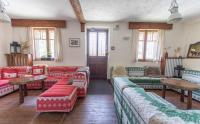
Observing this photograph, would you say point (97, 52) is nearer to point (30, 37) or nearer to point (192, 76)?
point (30, 37)

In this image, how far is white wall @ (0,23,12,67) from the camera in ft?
16.4

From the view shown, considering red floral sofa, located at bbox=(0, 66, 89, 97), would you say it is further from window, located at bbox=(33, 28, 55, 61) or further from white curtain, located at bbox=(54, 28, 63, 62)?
window, located at bbox=(33, 28, 55, 61)

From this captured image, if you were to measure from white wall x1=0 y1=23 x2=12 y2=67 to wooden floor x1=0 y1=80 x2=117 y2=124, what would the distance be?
202 centimetres

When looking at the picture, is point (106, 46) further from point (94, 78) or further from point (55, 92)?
point (55, 92)

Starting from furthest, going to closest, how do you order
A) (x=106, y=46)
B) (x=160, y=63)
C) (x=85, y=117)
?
(x=106, y=46) → (x=160, y=63) → (x=85, y=117)

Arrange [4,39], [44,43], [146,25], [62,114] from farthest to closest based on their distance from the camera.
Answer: [44,43], [146,25], [4,39], [62,114]

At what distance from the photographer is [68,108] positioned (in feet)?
9.23

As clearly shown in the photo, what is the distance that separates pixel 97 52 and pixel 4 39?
12.3 feet

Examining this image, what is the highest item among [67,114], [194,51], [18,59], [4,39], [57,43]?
[4,39]

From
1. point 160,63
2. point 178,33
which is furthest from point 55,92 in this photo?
point 178,33

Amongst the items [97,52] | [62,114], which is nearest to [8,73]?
[62,114]

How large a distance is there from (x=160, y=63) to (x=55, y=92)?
4576 mm

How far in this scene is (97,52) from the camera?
6.35 m

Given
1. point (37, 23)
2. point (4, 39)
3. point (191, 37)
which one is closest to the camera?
point (4, 39)
